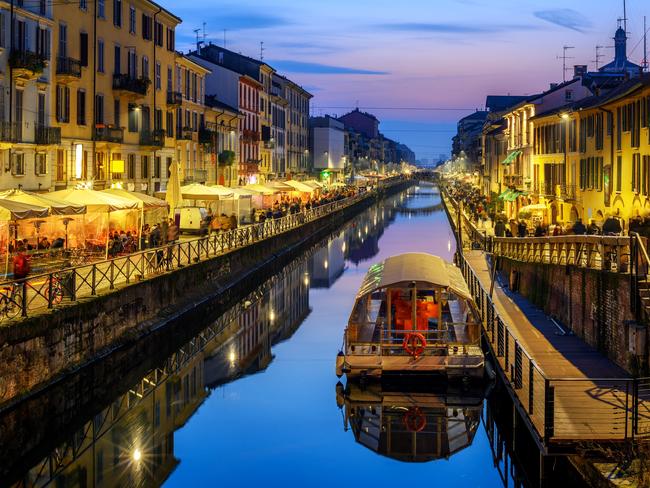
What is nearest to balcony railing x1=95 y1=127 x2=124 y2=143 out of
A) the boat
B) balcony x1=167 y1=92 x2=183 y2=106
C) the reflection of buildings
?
balcony x1=167 y1=92 x2=183 y2=106

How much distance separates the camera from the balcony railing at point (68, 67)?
135 ft

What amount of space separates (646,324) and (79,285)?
516 inches

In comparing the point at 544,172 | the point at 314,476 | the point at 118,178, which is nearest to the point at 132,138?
the point at 118,178

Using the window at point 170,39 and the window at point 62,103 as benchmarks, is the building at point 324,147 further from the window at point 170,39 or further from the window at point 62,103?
the window at point 62,103

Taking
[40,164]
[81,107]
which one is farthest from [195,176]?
[40,164]

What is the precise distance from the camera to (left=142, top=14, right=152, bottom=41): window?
53.8 meters

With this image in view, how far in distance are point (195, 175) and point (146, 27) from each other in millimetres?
14337

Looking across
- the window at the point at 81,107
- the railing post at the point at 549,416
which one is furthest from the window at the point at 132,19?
the railing post at the point at 549,416

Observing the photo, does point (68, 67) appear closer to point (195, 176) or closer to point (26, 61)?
point (26, 61)

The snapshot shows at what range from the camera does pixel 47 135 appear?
3822 cm

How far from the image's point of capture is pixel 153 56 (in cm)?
5572

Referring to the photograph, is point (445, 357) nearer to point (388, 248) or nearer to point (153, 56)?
point (153, 56)

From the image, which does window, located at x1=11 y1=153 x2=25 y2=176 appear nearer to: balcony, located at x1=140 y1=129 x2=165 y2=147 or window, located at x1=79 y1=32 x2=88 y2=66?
window, located at x1=79 y1=32 x2=88 y2=66

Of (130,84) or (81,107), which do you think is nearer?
(81,107)
